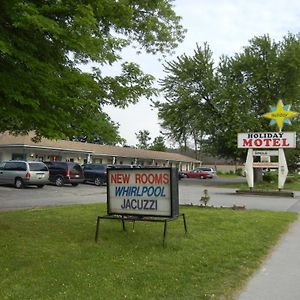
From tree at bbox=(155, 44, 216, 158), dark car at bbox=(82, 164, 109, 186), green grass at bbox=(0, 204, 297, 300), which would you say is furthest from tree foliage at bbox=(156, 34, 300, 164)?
green grass at bbox=(0, 204, 297, 300)

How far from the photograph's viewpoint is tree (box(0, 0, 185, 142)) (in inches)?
293

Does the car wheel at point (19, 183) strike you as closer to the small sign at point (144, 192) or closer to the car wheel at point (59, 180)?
the car wheel at point (59, 180)

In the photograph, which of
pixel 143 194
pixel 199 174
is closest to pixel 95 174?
pixel 143 194

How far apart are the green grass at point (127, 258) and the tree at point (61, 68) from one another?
6.96ft

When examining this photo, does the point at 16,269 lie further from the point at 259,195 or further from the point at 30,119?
the point at 259,195

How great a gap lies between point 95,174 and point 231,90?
16.2 meters

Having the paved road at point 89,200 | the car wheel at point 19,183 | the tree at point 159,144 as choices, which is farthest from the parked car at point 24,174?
the tree at point 159,144

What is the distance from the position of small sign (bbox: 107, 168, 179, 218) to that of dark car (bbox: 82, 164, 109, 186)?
25807 millimetres

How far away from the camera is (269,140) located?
1124 inches

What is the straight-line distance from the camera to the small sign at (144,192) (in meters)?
9.83

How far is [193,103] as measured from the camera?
46.7 meters

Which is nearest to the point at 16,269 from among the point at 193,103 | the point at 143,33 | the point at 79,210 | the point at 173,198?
the point at 173,198

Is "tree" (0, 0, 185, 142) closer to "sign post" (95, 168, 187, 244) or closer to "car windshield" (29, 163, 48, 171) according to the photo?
Answer: "sign post" (95, 168, 187, 244)

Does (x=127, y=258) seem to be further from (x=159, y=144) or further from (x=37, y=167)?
(x=159, y=144)
